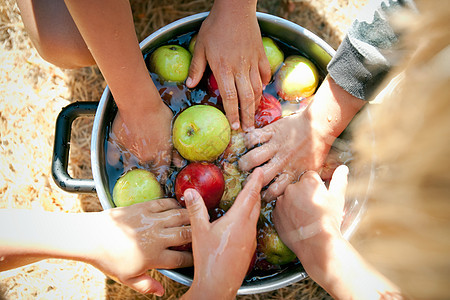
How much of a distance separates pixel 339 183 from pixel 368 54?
400 mm

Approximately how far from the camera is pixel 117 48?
3.18 feet

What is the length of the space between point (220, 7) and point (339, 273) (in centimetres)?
88

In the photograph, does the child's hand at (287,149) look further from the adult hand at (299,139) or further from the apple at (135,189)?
the apple at (135,189)

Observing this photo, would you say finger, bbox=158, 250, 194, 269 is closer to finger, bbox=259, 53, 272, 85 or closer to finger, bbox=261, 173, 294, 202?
finger, bbox=261, 173, 294, 202

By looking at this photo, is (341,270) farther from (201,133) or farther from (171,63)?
(171,63)

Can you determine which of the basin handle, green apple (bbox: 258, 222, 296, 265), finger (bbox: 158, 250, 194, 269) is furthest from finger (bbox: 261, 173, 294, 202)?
the basin handle

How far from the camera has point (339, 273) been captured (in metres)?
1.03

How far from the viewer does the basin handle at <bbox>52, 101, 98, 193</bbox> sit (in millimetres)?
1054

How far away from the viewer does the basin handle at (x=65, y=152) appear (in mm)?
1054

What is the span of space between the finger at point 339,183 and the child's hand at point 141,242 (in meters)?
0.47

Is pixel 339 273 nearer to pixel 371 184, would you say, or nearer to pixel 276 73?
pixel 371 184

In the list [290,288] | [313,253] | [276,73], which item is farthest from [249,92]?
[290,288]

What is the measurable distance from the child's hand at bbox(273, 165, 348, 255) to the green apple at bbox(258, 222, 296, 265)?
19mm

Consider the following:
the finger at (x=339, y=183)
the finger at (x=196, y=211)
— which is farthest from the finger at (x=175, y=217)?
the finger at (x=339, y=183)
